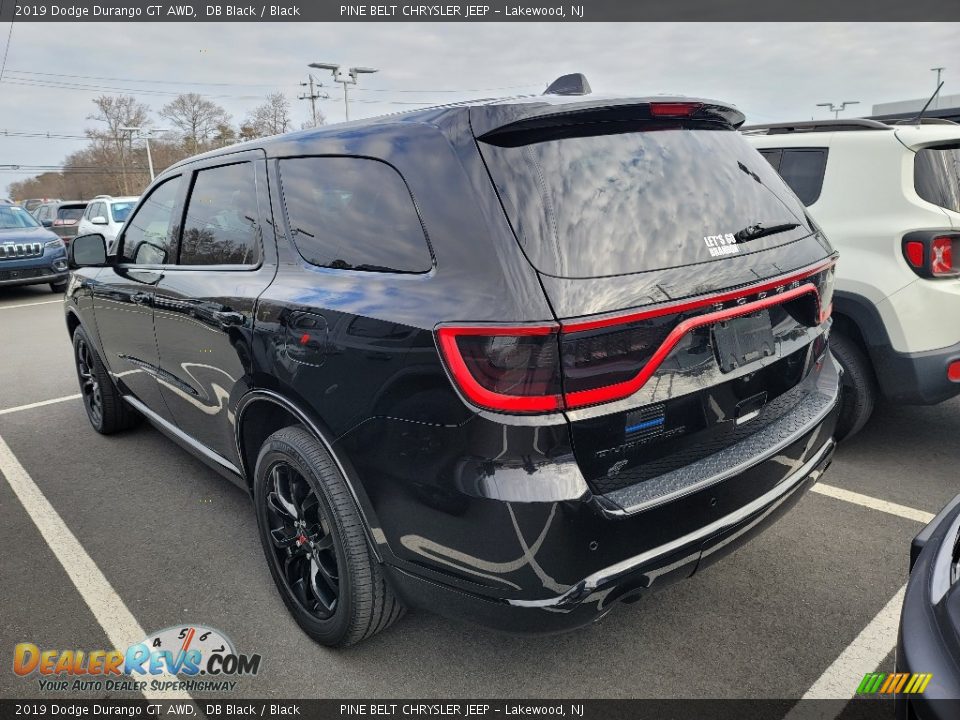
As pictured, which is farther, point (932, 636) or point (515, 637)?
point (515, 637)

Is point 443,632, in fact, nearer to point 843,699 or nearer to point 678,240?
point 843,699

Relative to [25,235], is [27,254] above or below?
below

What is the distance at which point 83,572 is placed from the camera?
301 cm

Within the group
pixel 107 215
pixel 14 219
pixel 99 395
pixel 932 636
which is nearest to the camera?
pixel 932 636

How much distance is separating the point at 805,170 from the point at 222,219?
335cm

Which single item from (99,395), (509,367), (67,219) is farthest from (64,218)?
(509,367)

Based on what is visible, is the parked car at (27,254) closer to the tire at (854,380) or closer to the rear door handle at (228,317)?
the rear door handle at (228,317)

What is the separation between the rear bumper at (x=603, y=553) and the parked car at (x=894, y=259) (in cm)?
191

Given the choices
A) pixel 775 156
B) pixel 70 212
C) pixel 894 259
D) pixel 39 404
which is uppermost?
pixel 775 156

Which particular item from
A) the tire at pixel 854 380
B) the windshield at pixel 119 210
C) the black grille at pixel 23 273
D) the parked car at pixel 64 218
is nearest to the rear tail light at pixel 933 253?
the tire at pixel 854 380

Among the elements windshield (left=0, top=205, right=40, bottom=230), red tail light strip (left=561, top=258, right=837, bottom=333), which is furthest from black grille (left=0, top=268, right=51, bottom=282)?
red tail light strip (left=561, top=258, right=837, bottom=333)

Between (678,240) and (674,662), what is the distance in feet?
4.67

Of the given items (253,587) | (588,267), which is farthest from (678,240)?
(253,587)

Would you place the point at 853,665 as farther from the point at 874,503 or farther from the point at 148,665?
the point at 148,665
